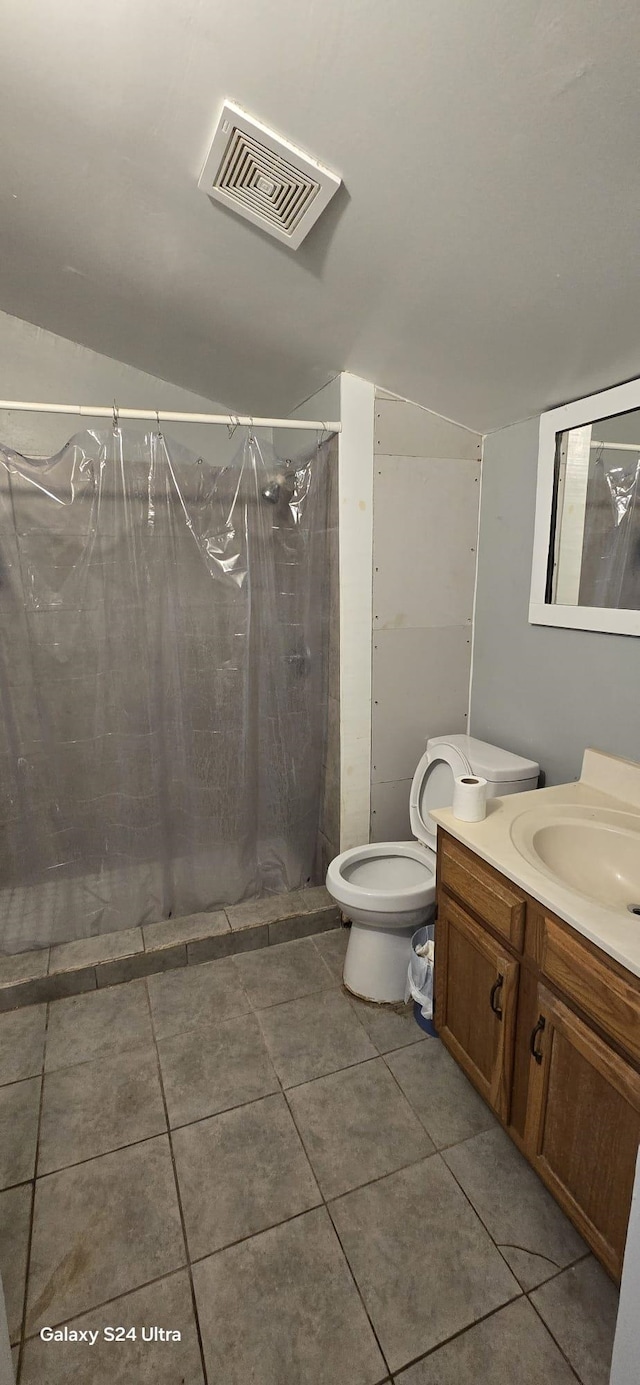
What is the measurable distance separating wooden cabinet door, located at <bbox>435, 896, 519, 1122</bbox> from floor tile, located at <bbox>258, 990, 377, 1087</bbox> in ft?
0.94

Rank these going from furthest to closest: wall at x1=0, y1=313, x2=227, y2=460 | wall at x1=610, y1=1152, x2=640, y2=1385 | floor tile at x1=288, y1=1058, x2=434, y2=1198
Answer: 1. wall at x1=0, y1=313, x2=227, y2=460
2. floor tile at x1=288, y1=1058, x2=434, y2=1198
3. wall at x1=610, y1=1152, x2=640, y2=1385

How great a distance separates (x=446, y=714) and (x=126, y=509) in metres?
1.40

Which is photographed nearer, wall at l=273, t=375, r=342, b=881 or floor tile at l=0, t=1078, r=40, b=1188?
floor tile at l=0, t=1078, r=40, b=1188

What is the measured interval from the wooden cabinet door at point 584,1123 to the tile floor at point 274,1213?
19cm

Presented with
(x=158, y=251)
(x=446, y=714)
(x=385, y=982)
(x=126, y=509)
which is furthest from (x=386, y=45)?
(x=385, y=982)

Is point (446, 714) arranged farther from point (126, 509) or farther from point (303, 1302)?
point (303, 1302)

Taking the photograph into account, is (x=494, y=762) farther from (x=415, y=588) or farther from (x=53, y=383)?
(x=53, y=383)

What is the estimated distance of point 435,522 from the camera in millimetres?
2098

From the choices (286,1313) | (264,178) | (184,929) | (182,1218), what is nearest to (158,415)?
(264,178)

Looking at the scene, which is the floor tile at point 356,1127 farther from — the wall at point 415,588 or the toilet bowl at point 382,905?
the wall at point 415,588

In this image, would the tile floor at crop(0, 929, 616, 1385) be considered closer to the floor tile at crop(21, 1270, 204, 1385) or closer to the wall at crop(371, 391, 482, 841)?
the floor tile at crop(21, 1270, 204, 1385)

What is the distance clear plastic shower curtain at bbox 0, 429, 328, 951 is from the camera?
5.97 feet

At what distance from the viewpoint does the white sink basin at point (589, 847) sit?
1.29 m

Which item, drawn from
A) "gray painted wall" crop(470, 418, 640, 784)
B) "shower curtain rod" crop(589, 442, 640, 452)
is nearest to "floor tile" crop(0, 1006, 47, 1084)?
"gray painted wall" crop(470, 418, 640, 784)
